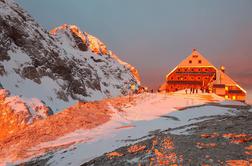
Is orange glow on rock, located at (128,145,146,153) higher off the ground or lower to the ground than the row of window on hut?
lower

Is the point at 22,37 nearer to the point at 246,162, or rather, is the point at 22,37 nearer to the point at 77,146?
the point at 77,146

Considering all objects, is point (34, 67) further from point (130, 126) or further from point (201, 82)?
point (130, 126)

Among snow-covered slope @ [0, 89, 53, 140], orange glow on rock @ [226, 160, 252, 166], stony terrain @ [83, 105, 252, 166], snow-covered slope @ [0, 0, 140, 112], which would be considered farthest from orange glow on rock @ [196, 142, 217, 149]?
snow-covered slope @ [0, 0, 140, 112]

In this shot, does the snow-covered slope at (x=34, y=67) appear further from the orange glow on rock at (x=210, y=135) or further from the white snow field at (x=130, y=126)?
the orange glow on rock at (x=210, y=135)

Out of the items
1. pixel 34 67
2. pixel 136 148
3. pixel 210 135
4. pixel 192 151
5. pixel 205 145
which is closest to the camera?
pixel 192 151

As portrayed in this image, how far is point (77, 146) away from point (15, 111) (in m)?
18.8

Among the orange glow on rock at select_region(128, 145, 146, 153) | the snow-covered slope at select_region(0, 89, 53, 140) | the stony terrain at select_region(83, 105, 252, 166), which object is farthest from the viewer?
the snow-covered slope at select_region(0, 89, 53, 140)

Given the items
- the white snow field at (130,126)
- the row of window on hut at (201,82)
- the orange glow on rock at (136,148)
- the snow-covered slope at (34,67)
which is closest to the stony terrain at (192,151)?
the orange glow on rock at (136,148)

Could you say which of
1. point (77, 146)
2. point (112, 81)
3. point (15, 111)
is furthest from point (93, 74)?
point (77, 146)

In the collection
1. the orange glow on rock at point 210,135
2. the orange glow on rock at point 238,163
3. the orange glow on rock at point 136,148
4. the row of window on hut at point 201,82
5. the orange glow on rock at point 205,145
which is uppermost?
the row of window on hut at point 201,82

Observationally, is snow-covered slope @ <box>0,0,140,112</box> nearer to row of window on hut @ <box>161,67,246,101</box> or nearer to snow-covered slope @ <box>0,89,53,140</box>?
snow-covered slope @ <box>0,89,53,140</box>

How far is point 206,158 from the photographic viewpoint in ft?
25.3

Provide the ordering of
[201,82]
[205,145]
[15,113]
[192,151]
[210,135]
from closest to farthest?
[192,151]
[205,145]
[210,135]
[15,113]
[201,82]

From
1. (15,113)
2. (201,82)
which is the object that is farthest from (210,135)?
(201,82)
